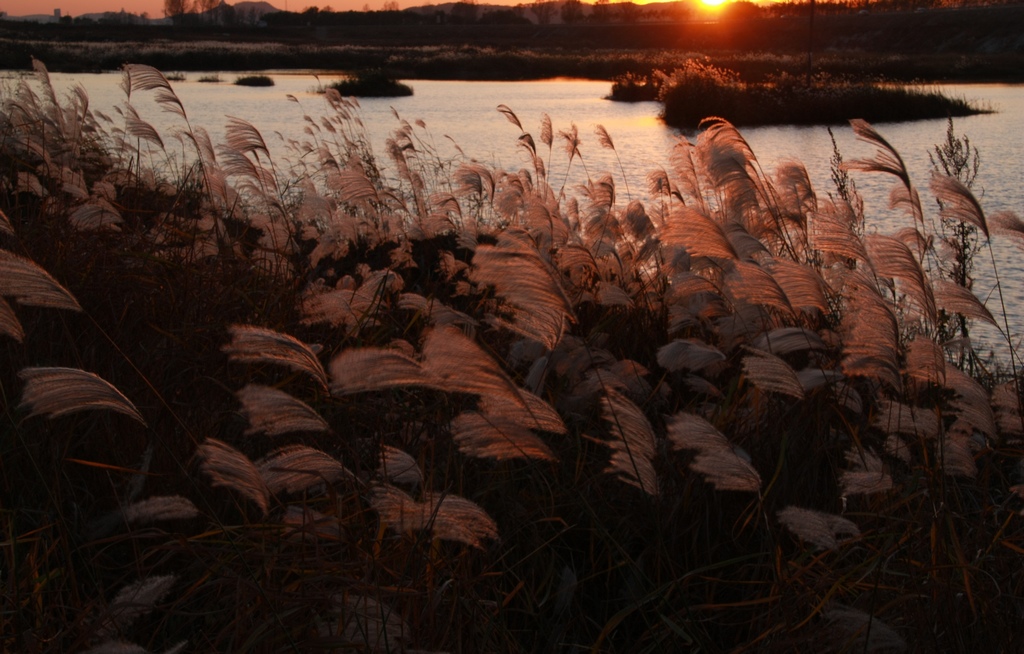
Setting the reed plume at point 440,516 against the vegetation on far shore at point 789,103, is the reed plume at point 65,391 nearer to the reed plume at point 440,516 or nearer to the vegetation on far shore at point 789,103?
the reed plume at point 440,516

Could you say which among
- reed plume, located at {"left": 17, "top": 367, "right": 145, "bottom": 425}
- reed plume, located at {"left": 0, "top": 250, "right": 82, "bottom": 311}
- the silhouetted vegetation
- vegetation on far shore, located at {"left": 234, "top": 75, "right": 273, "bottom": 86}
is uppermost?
vegetation on far shore, located at {"left": 234, "top": 75, "right": 273, "bottom": 86}

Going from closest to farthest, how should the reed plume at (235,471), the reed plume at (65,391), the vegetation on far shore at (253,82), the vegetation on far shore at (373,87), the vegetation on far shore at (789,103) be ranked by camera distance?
1. the reed plume at (65,391)
2. the reed plume at (235,471)
3. the vegetation on far shore at (789,103)
4. the vegetation on far shore at (373,87)
5. the vegetation on far shore at (253,82)

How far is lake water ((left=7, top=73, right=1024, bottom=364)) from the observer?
25.9ft

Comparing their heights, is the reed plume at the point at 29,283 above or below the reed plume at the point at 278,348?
above

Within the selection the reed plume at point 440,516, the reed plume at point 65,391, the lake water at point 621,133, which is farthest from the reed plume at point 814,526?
the lake water at point 621,133

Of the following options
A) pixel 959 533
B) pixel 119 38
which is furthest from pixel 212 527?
pixel 119 38

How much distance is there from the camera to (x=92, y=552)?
6.86 ft

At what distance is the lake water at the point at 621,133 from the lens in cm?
791

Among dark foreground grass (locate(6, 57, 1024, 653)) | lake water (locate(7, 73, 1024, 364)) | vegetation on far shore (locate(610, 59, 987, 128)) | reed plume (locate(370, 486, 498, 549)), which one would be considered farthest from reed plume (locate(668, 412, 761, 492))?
vegetation on far shore (locate(610, 59, 987, 128))

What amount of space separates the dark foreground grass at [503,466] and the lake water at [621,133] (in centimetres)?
173

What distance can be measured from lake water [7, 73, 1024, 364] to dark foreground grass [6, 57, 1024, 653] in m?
1.73

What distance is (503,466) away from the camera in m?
2.41

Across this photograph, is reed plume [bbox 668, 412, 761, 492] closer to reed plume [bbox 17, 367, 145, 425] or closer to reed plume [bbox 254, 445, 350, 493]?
reed plume [bbox 254, 445, 350, 493]

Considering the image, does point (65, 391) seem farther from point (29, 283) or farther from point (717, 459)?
point (717, 459)
